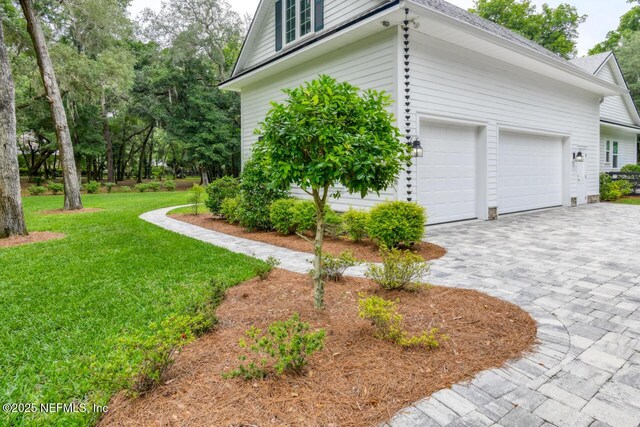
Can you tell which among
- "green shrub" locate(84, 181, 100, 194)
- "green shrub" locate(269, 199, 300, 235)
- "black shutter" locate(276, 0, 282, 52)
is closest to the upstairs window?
"black shutter" locate(276, 0, 282, 52)

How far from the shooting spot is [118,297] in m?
3.73

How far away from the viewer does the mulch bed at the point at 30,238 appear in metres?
6.49

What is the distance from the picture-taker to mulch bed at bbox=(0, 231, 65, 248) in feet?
21.3

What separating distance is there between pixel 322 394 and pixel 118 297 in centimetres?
272

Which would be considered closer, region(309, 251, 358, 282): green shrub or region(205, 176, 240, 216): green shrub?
region(309, 251, 358, 282): green shrub

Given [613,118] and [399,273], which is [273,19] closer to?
[399,273]

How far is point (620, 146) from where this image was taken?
17.9 m

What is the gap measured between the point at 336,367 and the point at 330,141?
1.63m

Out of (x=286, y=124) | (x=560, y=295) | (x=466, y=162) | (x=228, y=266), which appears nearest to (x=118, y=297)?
(x=228, y=266)

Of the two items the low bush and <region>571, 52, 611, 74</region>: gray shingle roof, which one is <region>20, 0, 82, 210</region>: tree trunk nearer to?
the low bush

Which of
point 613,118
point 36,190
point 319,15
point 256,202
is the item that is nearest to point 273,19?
point 319,15

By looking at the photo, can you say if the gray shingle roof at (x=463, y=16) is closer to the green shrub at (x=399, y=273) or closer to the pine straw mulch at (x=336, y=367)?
the green shrub at (x=399, y=273)

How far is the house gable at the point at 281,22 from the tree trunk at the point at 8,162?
219 inches

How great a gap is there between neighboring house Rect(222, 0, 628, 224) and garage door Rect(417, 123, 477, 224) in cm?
2
